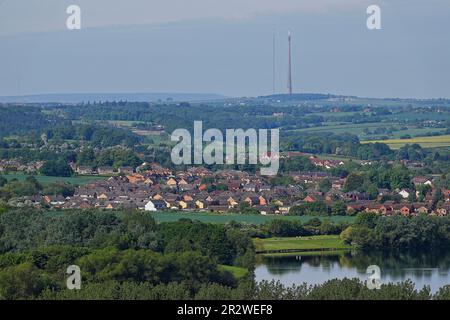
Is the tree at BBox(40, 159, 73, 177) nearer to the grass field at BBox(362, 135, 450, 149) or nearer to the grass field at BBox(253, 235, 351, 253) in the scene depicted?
the grass field at BBox(253, 235, 351, 253)

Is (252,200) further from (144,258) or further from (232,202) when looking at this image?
(144,258)

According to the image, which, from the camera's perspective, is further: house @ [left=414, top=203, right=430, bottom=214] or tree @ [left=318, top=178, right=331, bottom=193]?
tree @ [left=318, top=178, right=331, bottom=193]

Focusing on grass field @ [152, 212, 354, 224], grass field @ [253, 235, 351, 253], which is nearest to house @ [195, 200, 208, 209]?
grass field @ [152, 212, 354, 224]

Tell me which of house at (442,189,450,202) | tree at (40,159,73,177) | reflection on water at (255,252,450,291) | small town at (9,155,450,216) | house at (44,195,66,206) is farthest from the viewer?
tree at (40,159,73,177)

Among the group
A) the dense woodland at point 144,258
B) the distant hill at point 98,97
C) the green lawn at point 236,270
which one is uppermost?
the dense woodland at point 144,258

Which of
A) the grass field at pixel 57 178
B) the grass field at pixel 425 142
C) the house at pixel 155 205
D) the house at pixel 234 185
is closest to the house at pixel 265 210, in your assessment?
the house at pixel 155 205

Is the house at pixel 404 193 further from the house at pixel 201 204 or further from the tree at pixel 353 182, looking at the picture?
the house at pixel 201 204
